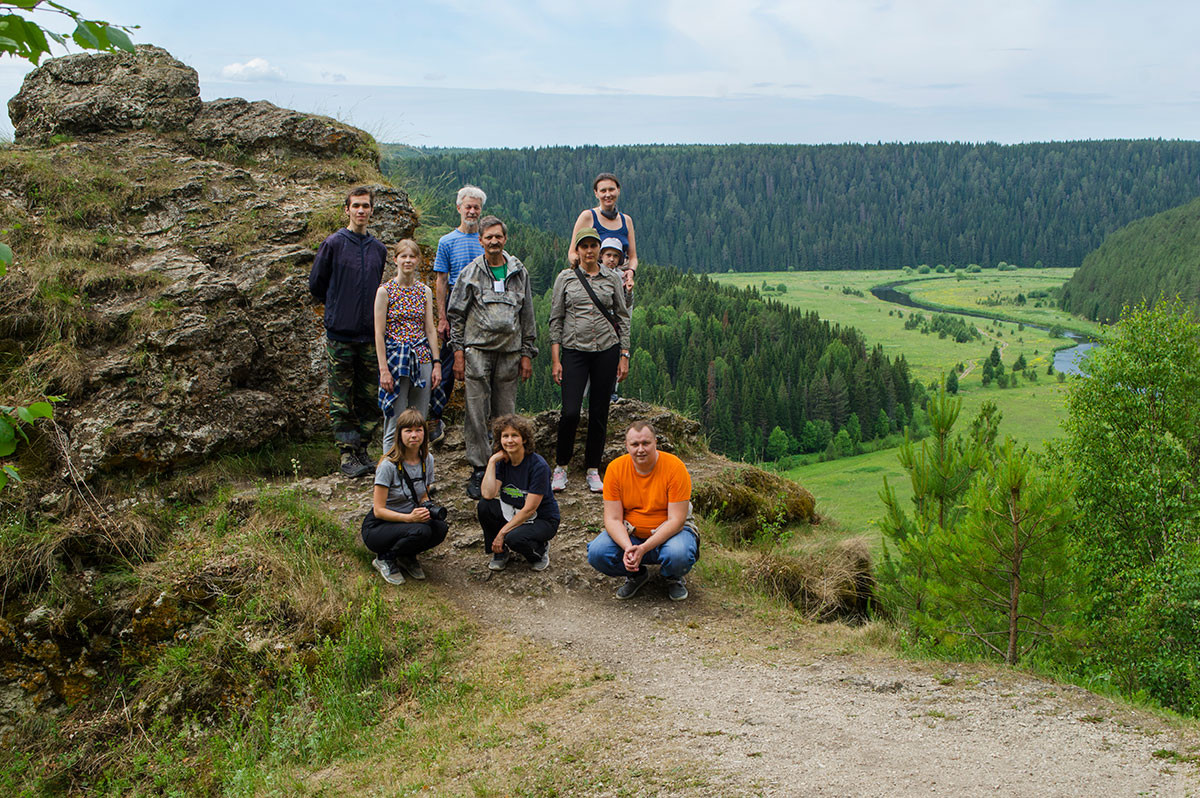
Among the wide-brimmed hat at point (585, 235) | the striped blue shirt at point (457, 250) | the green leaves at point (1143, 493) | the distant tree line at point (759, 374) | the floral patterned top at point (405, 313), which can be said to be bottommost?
the distant tree line at point (759, 374)

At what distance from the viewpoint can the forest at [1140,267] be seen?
14100cm

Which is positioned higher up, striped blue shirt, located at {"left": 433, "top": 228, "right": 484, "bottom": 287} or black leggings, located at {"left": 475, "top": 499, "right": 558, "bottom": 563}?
striped blue shirt, located at {"left": 433, "top": 228, "right": 484, "bottom": 287}

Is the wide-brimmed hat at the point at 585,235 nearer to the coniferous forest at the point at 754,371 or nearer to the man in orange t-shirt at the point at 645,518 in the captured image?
the man in orange t-shirt at the point at 645,518

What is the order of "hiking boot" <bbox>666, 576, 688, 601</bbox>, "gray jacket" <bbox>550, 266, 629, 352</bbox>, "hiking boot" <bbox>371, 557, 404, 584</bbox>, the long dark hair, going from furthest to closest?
"gray jacket" <bbox>550, 266, 629, 352</bbox>, "hiking boot" <bbox>666, 576, 688, 601</bbox>, "hiking boot" <bbox>371, 557, 404, 584</bbox>, the long dark hair

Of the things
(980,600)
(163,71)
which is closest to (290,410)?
(163,71)

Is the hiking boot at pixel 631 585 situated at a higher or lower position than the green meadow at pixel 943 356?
higher

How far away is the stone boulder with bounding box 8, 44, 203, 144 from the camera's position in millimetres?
11367

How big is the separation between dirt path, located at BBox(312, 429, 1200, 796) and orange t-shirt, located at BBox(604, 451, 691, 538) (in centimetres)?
87

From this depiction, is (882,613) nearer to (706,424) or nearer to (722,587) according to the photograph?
(722,587)

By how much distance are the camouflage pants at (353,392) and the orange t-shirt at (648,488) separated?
117 inches

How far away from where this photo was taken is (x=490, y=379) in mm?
8617

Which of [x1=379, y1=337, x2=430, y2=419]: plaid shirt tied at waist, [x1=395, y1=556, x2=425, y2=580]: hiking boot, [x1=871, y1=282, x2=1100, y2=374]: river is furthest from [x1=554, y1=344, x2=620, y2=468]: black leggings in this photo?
[x1=871, y1=282, x2=1100, y2=374]: river

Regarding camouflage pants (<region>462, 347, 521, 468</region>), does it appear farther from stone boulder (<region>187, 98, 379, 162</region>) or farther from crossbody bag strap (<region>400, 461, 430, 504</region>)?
stone boulder (<region>187, 98, 379, 162</region>)

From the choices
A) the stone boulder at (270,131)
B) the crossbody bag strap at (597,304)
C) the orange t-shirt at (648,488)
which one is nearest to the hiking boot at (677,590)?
the orange t-shirt at (648,488)
